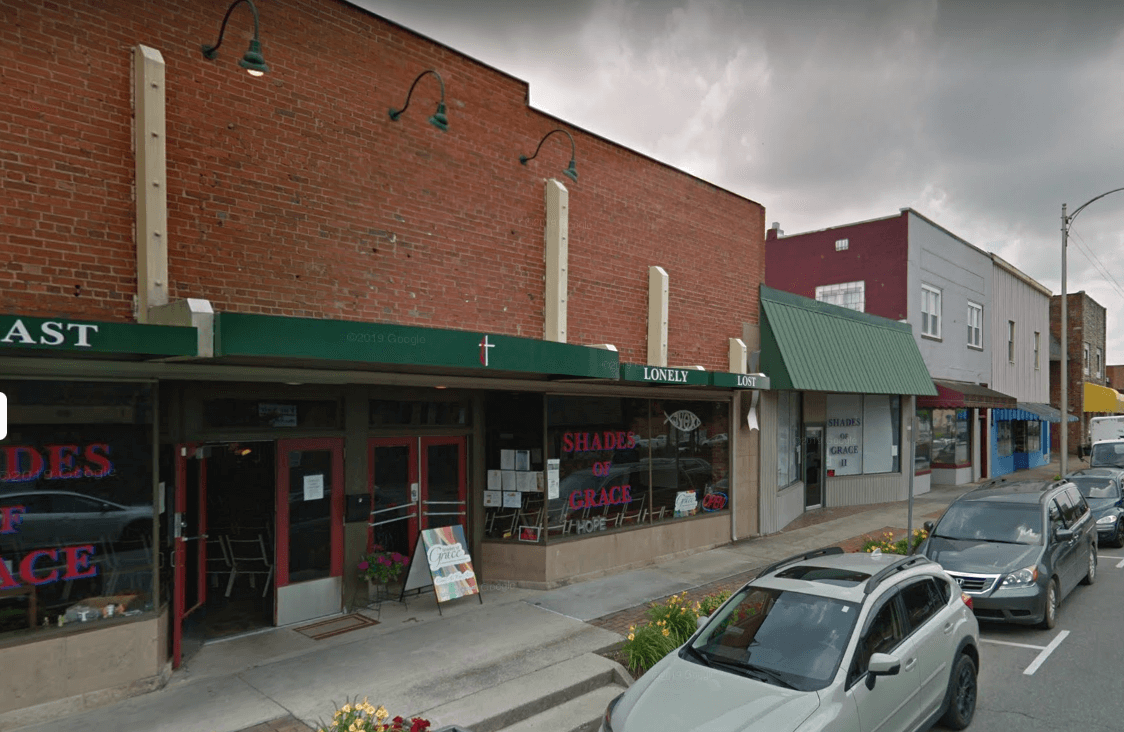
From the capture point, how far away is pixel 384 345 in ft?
23.1

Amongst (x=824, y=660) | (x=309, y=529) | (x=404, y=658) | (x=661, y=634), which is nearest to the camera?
(x=824, y=660)

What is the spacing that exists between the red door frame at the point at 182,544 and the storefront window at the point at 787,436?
470 inches

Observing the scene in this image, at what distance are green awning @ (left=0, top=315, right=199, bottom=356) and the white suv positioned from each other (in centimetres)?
468

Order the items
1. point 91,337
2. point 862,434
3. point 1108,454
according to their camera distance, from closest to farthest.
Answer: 1. point 91,337
2. point 862,434
3. point 1108,454

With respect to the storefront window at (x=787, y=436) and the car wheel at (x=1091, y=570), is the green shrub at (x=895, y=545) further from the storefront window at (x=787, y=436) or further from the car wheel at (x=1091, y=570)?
the storefront window at (x=787, y=436)

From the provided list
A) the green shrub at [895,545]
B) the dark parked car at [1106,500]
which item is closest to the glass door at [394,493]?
Result: the green shrub at [895,545]

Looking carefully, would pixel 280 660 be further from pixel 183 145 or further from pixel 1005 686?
pixel 1005 686

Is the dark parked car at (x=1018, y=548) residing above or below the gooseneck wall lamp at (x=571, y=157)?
below

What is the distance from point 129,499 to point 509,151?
654 cm

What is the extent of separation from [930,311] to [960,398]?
3245mm

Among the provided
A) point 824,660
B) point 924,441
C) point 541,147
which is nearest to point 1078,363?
point 924,441

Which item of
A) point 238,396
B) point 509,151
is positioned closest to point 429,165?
point 509,151

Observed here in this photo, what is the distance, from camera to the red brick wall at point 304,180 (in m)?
6.41

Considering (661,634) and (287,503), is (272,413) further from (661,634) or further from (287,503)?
(661,634)
